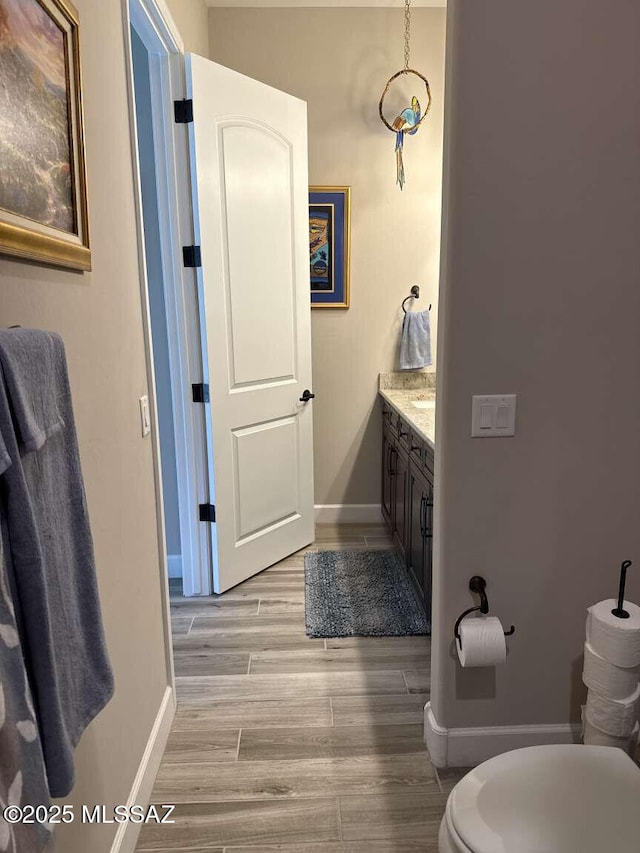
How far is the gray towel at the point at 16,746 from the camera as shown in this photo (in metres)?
0.63

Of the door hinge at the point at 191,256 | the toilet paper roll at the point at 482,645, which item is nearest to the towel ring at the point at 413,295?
the door hinge at the point at 191,256

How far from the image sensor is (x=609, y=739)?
1.32 meters

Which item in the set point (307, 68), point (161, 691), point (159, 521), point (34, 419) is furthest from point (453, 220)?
point (307, 68)

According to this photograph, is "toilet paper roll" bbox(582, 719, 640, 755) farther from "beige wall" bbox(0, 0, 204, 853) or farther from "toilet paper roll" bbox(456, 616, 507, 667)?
"beige wall" bbox(0, 0, 204, 853)

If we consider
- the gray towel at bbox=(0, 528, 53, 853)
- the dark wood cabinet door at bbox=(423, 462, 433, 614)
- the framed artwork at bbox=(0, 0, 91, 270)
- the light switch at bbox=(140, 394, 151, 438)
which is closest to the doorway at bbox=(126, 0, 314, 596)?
the light switch at bbox=(140, 394, 151, 438)

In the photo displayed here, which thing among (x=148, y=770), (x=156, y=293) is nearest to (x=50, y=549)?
(x=148, y=770)

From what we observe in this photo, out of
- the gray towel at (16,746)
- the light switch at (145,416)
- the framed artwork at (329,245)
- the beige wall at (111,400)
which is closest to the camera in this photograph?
the gray towel at (16,746)

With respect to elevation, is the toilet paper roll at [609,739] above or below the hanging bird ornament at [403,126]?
below

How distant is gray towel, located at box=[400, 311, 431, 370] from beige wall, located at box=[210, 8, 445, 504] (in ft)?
0.28

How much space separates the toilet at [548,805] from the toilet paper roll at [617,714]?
20 centimetres

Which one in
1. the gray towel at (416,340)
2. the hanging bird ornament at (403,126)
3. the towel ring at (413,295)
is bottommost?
the gray towel at (416,340)

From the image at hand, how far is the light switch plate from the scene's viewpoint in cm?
148

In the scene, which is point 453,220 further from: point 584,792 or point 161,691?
point 161,691

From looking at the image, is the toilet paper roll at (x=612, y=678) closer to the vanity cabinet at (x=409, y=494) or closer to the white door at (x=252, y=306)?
the vanity cabinet at (x=409, y=494)
